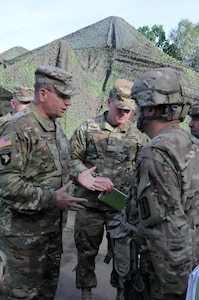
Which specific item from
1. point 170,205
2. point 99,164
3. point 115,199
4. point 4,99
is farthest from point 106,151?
point 4,99

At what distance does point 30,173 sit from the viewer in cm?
248

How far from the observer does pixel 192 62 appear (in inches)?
968

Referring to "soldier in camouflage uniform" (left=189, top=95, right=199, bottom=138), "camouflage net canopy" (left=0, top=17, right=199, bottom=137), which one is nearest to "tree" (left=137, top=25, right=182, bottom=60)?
"camouflage net canopy" (left=0, top=17, right=199, bottom=137)

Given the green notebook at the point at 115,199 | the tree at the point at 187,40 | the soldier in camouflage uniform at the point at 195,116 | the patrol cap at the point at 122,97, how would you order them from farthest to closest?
the tree at the point at 187,40 → the soldier in camouflage uniform at the point at 195,116 → the patrol cap at the point at 122,97 → the green notebook at the point at 115,199

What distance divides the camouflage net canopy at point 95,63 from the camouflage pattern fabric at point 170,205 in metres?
4.48

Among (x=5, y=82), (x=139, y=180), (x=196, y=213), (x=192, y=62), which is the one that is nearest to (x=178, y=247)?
(x=196, y=213)

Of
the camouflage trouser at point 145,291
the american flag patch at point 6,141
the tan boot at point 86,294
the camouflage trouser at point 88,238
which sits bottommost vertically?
the tan boot at point 86,294

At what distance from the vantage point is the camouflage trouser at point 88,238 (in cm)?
333

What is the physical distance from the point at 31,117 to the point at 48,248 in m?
0.96

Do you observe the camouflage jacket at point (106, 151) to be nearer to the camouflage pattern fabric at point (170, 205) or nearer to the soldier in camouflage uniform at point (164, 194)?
the soldier in camouflage uniform at point (164, 194)

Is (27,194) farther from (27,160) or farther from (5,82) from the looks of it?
(5,82)

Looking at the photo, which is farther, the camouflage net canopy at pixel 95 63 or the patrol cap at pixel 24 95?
the camouflage net canopy at pixel 95 63

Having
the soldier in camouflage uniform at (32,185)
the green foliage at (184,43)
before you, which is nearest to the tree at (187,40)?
the green foliage at (184,43)

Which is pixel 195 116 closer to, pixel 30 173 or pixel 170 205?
pixel 30 173
